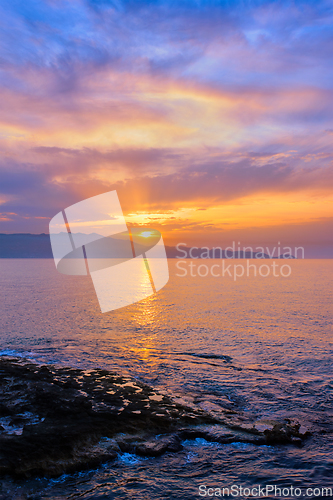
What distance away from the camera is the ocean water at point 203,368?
7.37m

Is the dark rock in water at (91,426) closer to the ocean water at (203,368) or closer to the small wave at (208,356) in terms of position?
the ocean water at (203,368)

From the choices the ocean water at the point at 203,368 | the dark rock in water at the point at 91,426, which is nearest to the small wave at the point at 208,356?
the ocean water at the point at 203,368

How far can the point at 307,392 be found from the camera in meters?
12.9

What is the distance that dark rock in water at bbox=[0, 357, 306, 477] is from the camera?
782cm

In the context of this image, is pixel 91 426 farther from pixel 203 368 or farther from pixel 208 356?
pixel 208 356

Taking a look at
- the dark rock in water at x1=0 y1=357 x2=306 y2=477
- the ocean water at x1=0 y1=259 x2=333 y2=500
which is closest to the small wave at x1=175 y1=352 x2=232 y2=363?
the ocean water at x1=0 y1=259 x2=333 y2=500

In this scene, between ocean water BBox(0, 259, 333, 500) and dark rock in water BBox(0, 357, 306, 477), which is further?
dark rock in water BBox(0, 357, 306, 477)

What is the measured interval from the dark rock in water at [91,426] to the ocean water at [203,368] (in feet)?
1.17

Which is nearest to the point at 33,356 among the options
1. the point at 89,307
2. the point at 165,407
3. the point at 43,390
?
the point at 43,390

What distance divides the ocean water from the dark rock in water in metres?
0.36

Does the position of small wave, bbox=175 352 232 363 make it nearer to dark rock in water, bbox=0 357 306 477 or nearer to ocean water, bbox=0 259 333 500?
ocean water, bbox=0 259 333 500

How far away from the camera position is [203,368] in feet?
52.3

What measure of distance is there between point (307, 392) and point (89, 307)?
28.7 meters

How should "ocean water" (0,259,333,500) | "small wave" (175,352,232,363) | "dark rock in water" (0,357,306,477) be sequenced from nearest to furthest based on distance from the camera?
"ocean water" (0,259,333,500), "dark rock in water" (0,357,306,477), "small wave" (175,352,232,363)
